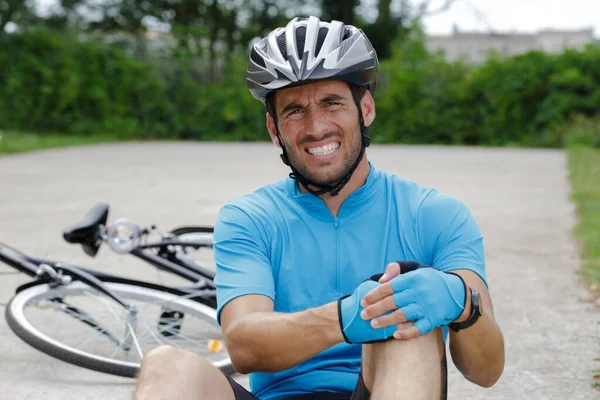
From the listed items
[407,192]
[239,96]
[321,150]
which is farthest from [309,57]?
[239,96]

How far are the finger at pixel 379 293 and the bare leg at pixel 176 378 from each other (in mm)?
480

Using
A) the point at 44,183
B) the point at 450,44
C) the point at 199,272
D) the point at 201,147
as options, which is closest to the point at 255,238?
the point at 199,272

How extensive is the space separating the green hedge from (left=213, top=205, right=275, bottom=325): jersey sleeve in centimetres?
2221

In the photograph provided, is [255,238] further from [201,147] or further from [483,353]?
[201,147]

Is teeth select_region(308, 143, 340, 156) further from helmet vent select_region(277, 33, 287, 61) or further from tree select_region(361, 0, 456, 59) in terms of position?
tree select_region(361, 0, 456, 59)

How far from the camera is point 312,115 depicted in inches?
110

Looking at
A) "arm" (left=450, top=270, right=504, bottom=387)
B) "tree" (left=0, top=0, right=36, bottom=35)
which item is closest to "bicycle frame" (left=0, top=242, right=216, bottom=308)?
"arm" (left=450, top=270, right=504, bottom=387)

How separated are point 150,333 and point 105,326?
0.85ft

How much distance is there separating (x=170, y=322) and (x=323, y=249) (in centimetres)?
213

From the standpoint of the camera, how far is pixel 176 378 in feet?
7.37

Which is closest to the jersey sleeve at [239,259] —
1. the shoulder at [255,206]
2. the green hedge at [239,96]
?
the shoulder at [255,206]

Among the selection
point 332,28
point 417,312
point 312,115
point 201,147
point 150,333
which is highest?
point 332,28

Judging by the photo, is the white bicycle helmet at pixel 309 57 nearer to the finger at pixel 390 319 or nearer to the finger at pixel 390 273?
the finger at pixel 390 273

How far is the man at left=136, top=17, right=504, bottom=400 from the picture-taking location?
2.21 meters
